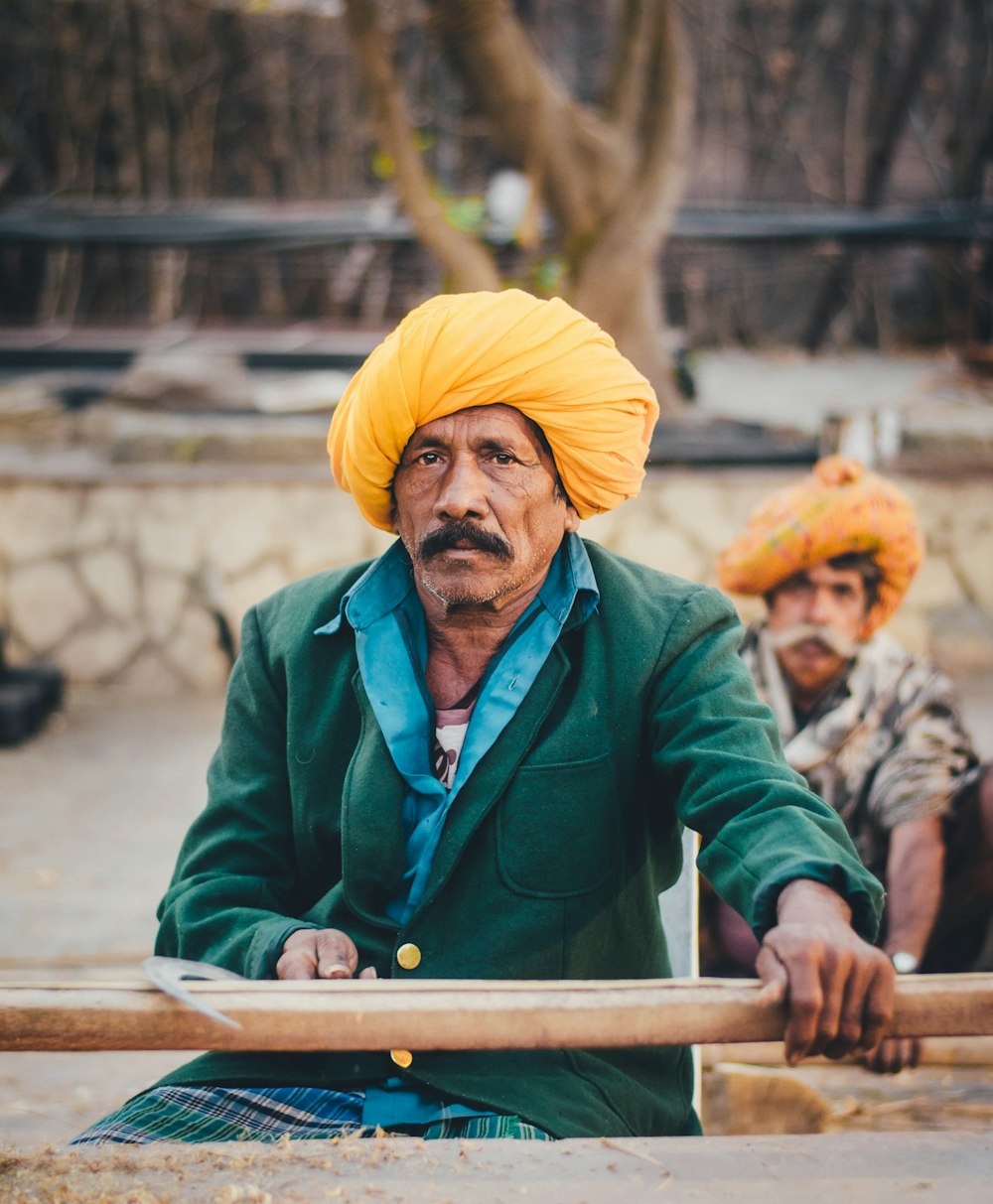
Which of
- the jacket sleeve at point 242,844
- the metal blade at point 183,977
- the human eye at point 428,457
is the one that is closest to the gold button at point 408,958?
the jacket sleeve at point 242,844

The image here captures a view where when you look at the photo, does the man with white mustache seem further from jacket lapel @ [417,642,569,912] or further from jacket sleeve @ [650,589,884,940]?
jacket lapel @ [417,642,569,912]

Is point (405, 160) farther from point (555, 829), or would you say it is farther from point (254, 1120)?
point (254, 1120)

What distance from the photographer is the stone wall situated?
6.12 meters

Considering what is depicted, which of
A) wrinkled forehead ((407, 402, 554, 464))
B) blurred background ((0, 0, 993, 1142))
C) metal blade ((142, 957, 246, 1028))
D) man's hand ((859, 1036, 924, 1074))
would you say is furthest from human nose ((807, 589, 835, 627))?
blurred background ((0, 0, 993, 1142))

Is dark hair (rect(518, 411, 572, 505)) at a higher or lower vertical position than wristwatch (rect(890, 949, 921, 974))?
higher

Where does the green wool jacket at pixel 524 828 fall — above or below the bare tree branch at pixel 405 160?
below

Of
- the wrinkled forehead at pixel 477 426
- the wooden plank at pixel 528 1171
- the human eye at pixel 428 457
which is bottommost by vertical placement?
the wooden plank at pixel 528 1171

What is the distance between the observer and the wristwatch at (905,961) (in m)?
2.63

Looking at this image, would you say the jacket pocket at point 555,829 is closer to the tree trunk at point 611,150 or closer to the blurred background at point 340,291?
the blurred background at point 340,291

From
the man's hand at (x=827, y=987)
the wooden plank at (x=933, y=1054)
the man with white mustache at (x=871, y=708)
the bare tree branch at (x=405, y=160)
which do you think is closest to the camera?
the man's hand at (x=827, y=987)

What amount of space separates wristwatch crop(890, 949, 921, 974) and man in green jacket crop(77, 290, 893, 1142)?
2.58ft

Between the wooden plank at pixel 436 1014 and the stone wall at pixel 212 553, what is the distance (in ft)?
15.2

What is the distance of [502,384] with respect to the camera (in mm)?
1909

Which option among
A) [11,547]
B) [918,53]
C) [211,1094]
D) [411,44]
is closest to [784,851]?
[211,1094]
